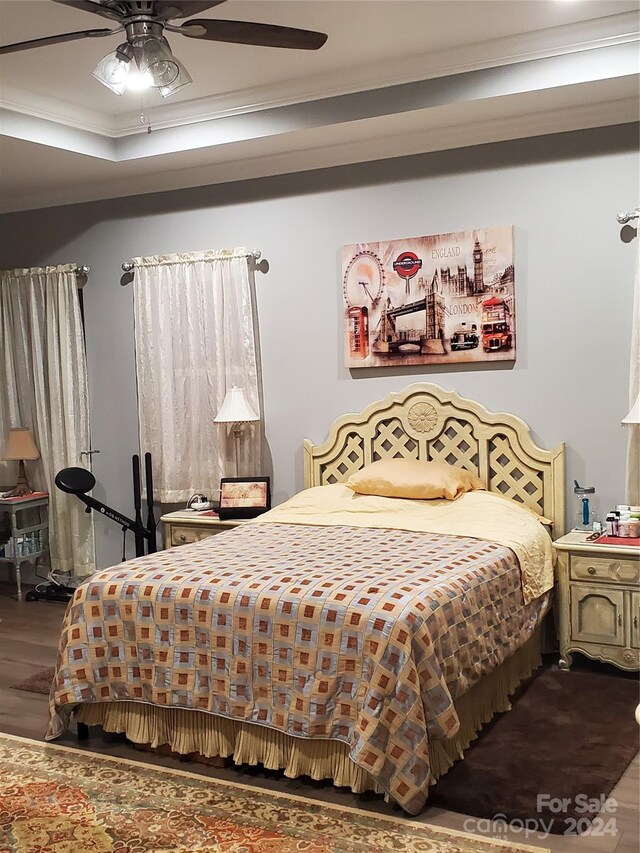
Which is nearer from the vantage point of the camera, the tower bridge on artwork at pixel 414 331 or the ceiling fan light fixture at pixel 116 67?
the ceiling fan light fixture at pixel 116 67

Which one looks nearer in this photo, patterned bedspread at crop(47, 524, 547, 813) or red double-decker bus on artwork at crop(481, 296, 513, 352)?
patterned bedspread at crop(47, 524, 547, 813)

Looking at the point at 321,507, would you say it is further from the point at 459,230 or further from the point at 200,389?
the point at 459,230

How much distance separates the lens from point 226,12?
365cm

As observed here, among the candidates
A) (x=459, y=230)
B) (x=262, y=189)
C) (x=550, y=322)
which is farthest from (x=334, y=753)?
(x=262, y=189)

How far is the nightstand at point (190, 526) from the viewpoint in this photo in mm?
5031

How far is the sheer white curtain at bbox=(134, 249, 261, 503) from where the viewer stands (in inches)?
210

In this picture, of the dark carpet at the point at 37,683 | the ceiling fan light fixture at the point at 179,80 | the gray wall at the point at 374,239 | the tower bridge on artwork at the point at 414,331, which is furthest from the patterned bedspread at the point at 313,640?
the ceiling fan light fixture at the point at 179,80

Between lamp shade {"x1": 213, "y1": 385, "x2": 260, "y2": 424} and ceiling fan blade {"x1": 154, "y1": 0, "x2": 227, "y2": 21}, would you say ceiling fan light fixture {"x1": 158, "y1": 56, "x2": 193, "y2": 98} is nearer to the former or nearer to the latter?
ceiling fan blade {"x1": 154, "y1": 0, "x2": 227, "y2": 21}

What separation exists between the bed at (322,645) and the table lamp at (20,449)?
2271mm

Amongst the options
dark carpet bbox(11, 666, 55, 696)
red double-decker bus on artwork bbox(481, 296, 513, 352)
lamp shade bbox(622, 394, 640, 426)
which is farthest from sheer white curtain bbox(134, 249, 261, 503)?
lamp shade bbox(622, 394, 640, 426)

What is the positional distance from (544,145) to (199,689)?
313 centimetres

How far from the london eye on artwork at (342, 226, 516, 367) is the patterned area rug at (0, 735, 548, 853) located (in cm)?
260

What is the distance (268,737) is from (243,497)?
2215 millimetres

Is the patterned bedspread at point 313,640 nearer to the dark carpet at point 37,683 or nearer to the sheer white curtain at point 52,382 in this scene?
the dark carpet at point 37,683
